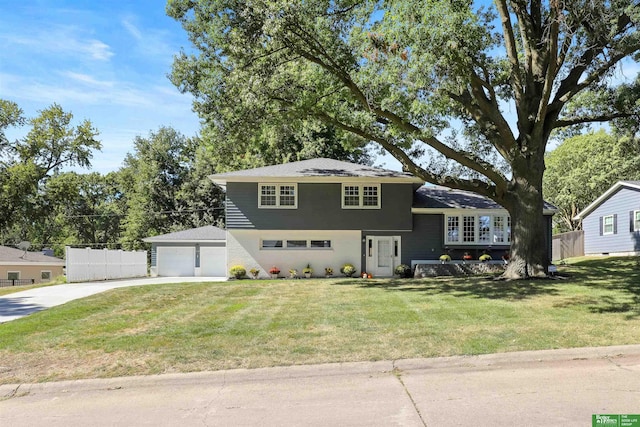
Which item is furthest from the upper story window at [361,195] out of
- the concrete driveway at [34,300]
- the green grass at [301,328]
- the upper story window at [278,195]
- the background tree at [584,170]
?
the background tree at [584,170]

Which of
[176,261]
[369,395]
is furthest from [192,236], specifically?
[369,395]

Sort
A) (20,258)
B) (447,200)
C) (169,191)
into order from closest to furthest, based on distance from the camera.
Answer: (447,200)
(20,258)
(169,191)

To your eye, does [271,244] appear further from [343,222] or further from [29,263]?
[29,263]

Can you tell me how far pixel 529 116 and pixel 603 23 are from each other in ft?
11.5

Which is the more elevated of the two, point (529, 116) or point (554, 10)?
point (554, 10)

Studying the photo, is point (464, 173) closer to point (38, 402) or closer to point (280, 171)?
point (280, 171)

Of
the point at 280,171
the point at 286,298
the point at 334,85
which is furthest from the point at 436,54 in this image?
the point at 280,171

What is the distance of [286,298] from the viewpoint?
13289 mm

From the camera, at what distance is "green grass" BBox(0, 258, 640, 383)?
6.98 meters

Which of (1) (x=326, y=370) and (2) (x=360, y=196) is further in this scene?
(2) (x=360, y=196)

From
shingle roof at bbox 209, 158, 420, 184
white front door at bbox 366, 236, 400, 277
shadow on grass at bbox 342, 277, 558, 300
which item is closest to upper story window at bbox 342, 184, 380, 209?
shingle roof at bbox 209, 158, 420, 184

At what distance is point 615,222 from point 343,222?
17.3m

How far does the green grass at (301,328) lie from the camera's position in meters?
6.98

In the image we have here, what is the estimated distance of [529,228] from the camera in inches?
607
